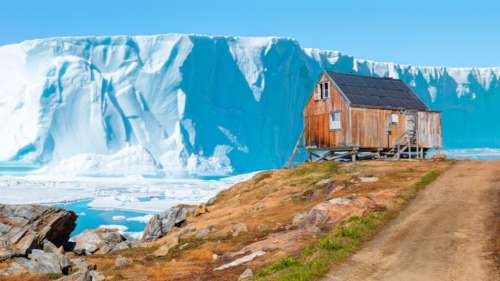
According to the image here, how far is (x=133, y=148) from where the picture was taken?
73.1m

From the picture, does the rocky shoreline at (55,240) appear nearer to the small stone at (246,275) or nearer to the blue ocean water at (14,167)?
the small stone at (246,275)

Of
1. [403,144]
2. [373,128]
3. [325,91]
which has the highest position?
[325,91]

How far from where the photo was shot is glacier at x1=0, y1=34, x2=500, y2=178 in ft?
240

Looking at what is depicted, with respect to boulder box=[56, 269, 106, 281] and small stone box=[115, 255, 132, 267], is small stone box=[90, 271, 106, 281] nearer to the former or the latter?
boulder box=[56, 269, 106, 281]

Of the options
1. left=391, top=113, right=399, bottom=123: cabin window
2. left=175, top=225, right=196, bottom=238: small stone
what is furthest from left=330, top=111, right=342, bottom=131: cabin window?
left=175, top=225, right=196, bottom=238: small stone

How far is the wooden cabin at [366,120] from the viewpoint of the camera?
3062cm

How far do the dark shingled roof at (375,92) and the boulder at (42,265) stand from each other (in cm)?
1854

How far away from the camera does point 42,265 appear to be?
1551 cm

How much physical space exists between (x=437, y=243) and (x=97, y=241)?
15999 mm

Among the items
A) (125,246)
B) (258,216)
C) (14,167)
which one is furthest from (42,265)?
(14,167)

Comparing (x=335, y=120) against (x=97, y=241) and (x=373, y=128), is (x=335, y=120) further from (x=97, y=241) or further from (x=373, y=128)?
(x=97, y=241)

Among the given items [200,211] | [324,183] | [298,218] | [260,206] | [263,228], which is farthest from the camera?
[200,211]

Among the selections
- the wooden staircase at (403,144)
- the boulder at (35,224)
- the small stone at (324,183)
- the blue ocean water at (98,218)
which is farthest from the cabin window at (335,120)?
the blue ocean water at (98,218)

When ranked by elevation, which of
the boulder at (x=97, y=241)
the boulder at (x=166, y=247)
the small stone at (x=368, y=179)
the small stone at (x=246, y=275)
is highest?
the small stone at (x=368, y=179)
